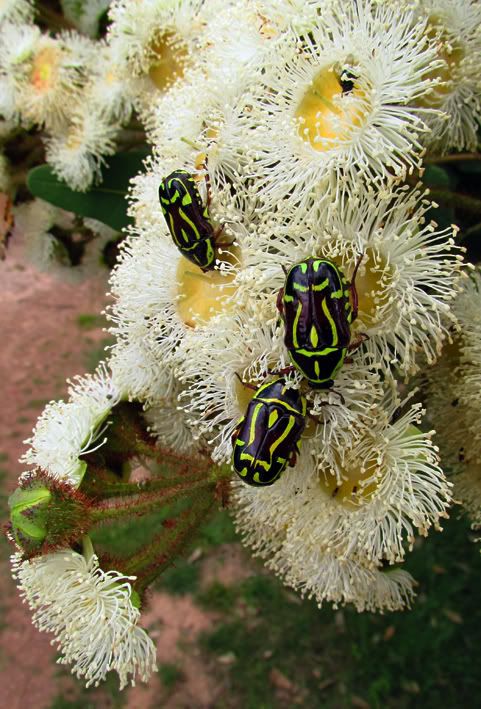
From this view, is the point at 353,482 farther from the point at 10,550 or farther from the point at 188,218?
the point at 10,550

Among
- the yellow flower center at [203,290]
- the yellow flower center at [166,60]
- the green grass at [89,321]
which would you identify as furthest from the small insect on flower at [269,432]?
the green grass at [89,321]

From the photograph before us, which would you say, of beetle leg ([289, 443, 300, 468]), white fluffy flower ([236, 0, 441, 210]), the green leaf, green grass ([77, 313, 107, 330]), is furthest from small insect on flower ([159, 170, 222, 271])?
green grass ([77, 313, 107, 330])

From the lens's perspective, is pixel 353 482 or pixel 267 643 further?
pixel 267 643

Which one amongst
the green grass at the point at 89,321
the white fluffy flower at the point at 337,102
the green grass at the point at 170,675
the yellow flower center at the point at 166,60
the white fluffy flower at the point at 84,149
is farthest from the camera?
the green grass at the point at 89,321

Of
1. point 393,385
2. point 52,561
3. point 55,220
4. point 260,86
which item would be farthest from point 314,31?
point 55,220

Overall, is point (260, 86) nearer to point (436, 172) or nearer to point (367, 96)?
point (367, 96)

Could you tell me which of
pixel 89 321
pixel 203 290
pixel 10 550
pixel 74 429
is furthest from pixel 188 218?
pixel 89 321

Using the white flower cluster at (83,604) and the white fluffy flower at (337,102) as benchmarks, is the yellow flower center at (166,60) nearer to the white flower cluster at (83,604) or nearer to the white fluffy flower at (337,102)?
the white fluffy flower at (337,102)
